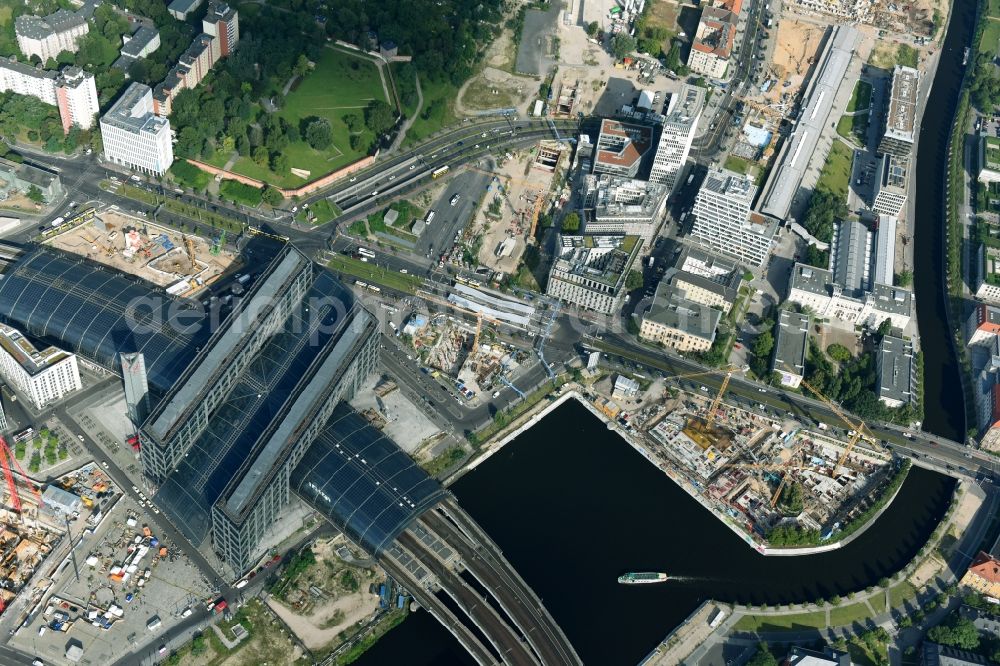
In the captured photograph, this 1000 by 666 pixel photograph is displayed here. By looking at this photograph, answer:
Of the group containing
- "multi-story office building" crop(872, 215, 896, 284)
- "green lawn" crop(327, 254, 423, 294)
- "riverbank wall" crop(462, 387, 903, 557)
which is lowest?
"riverbank wall" crop(462, 387, 903, 557)

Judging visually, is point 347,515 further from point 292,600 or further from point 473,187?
point 473,187

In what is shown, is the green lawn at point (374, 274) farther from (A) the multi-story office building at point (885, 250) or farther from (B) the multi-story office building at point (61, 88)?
(A) the multi-story office building at point (885, 250)

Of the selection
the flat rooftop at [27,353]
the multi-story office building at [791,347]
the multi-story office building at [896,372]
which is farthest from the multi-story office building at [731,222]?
the flat rooftop at [27,353]

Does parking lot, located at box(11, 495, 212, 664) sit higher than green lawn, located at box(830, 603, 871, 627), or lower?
lower

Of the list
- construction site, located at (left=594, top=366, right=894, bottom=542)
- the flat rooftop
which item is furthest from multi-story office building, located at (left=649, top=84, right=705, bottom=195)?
the flat rooftop

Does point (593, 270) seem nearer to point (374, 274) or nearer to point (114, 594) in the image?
point (374, 274)

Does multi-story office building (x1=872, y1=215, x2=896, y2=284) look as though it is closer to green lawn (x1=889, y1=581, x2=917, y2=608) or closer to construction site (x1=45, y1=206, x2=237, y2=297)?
green lawn (x1=889, y1=581, x2=917, y2=608)

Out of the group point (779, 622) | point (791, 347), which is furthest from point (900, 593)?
point (791, 347)
